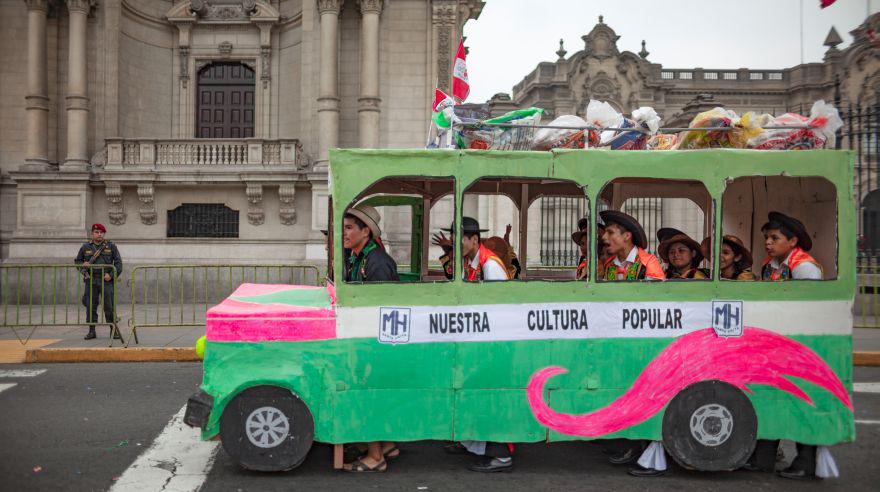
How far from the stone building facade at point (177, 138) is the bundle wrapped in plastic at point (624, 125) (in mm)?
12052

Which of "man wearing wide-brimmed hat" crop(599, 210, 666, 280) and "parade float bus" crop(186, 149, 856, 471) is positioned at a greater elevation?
"man wearing wide-brimmed hat" crop(599, 210, 666, 280)

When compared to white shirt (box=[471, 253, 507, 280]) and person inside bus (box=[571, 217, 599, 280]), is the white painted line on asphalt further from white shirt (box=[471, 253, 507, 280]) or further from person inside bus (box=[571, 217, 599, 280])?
person inside bus (box=[571, 217, 599, 280])

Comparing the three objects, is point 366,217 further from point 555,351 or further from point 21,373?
point 21,373

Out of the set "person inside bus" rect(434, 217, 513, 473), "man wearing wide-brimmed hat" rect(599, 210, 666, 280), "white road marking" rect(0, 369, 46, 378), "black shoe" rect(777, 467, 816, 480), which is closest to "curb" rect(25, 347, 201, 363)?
"white road marking" rect(0, 369, 46, 378)

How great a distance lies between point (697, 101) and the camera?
18.6 metres

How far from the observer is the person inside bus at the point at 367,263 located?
514cm

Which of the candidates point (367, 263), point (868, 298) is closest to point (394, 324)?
point (367, 263)

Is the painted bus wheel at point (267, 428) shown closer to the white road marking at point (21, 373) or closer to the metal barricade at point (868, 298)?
the white road marking at point (21, 373)

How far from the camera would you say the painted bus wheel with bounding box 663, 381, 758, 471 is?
5.01m

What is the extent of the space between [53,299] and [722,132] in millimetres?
11714

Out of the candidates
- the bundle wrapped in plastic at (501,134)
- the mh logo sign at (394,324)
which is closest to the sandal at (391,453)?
the mh logo sign at (394,324)

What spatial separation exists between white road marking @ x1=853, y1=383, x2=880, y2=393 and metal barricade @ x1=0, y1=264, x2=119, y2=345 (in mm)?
10337

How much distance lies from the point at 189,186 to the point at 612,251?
14.2 metres

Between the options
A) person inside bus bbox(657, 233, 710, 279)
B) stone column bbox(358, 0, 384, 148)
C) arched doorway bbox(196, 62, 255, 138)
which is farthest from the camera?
arched doorway bbox(196, 62, 255, 138)
